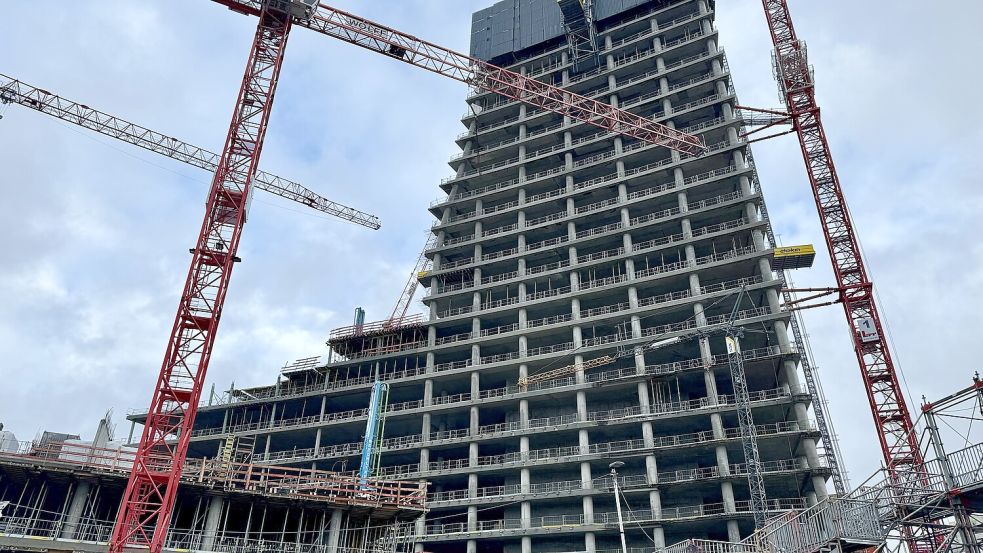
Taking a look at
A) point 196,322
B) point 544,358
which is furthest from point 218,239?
point 544,358

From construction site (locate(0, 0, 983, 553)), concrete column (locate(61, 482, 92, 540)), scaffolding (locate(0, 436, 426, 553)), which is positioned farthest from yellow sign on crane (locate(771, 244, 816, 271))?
concrete column (locate(61, 482, 92, 540))

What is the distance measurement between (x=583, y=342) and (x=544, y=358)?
15.7 ft

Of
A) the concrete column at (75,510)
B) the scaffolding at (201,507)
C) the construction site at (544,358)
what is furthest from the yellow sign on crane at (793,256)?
the concrete column at (75,510)

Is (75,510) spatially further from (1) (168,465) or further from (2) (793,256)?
(2) (793,256)

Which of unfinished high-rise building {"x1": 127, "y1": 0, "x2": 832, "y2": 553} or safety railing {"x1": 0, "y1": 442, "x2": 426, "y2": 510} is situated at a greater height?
unfinished high-rise building {"x1": 127, "y1": 0, "x2": 832, "y2": 553}

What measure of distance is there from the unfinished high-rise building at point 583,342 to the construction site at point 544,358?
0.35m

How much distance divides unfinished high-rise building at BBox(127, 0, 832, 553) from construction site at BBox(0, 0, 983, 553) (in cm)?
35

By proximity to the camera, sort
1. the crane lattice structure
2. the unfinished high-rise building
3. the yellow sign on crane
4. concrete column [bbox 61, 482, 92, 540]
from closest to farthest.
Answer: the crane lattice structure, concrete column [bbox 61, 482, 92, 540], the unfinished high-rise building, the yellow sign on crane

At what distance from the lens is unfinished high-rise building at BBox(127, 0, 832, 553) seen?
216ft

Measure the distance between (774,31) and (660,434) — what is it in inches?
1834

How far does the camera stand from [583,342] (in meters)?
77.2

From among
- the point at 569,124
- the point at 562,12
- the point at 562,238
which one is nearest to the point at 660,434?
the point at 562,238

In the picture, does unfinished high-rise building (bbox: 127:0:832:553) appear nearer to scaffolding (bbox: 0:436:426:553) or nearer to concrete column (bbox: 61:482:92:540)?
scaffolding (bbox: 0:436:426:553)

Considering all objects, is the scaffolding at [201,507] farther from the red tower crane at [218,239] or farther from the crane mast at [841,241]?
the crane mast at [841,241]
